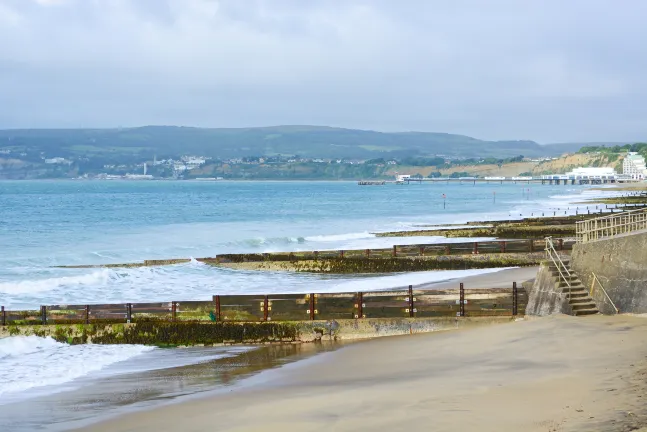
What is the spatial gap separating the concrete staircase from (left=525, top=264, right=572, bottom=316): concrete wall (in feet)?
0.35

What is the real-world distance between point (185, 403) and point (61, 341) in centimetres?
843

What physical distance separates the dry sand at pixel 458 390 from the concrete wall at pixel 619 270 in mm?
946

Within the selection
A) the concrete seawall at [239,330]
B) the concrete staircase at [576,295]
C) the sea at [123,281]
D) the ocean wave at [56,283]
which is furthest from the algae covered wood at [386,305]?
the ocean wave at [56,283]

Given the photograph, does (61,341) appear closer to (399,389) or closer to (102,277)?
(399,389)

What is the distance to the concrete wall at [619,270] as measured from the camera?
68.9 ft

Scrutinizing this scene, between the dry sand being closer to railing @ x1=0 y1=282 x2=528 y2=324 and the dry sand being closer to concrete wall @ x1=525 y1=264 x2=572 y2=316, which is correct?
concrete wall @ x1=525 y1=264 x2=572 y2=316

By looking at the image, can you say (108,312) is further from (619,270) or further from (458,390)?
(619,270)

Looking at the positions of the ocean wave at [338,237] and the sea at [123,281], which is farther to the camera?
the ocean wave at [338,237]

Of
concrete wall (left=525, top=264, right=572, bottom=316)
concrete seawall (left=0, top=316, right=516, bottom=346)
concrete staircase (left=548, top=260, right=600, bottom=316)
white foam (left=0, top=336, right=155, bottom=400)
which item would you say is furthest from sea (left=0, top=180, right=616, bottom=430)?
concrete staircase (left=548, top=260, right=600, bottom=316)

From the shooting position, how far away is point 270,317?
2331cm

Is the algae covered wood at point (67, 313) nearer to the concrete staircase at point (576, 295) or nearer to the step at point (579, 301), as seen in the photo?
the concrete staircase at point (576, 295)

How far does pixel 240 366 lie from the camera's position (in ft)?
63.3

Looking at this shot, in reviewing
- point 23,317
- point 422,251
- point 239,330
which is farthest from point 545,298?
point 422,251

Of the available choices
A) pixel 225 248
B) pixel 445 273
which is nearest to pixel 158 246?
pixel 225 248
